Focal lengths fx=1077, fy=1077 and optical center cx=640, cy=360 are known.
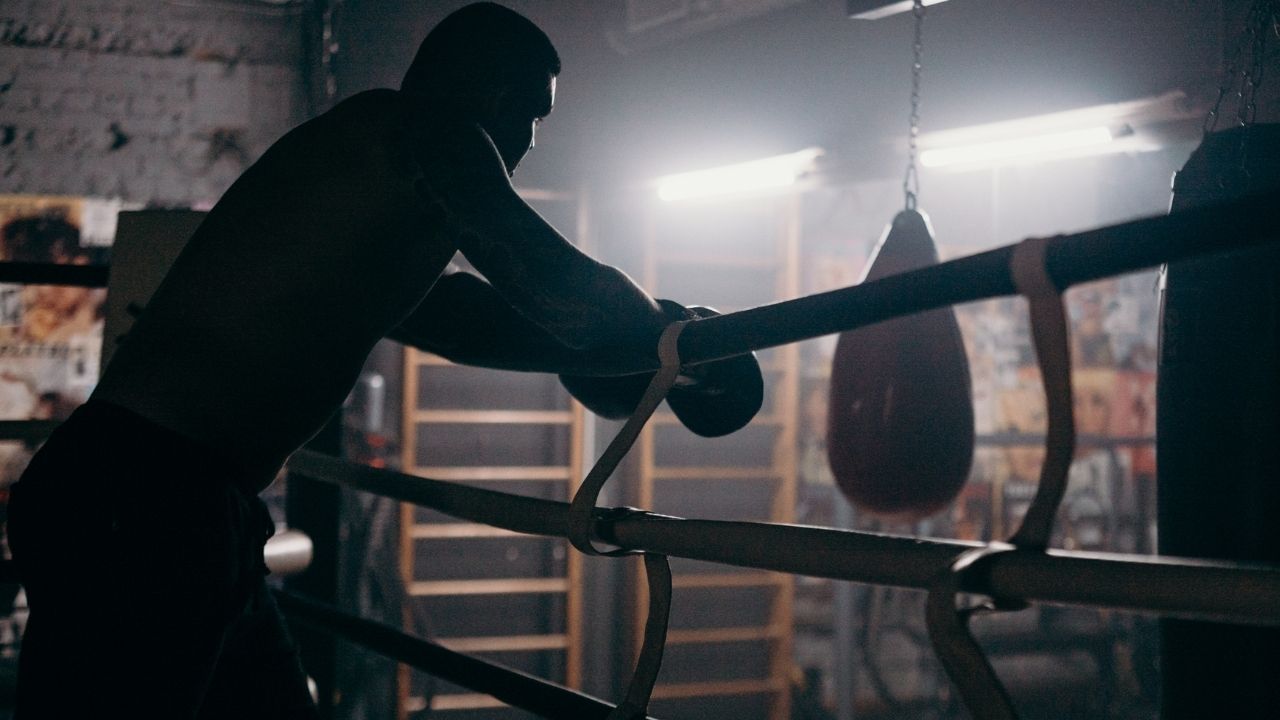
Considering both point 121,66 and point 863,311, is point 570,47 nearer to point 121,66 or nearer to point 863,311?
point 121,66

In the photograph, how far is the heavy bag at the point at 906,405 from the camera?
260 cm

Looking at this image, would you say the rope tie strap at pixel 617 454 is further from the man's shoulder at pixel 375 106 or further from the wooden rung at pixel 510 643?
the wooden rung at pixel 510 643

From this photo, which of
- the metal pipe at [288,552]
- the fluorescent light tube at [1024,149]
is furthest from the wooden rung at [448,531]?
the metal pipe at [288,552]

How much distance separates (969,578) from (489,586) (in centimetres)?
497

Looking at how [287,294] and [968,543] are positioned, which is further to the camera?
[287,294]

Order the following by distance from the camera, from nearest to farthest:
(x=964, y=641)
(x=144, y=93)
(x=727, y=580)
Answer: (x=964, y=641) < (x=144, y=93) < (x=727, y=580)

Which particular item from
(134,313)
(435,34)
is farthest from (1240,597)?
(134,313)

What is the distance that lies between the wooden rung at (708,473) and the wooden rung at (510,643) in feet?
3.15

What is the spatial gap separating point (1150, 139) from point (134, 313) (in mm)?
3171

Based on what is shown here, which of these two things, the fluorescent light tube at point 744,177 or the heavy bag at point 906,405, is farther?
the fluorescent light tube at point 744,177

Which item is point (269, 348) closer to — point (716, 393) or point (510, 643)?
point (716, 393)

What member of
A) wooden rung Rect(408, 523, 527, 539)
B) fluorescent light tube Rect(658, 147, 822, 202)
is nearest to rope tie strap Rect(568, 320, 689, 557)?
fluorescent light tube Rect(658, 147, 822, 202)

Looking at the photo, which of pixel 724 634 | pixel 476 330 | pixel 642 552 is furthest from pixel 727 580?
pixel 642 552

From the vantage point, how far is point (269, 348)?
1188 mm
